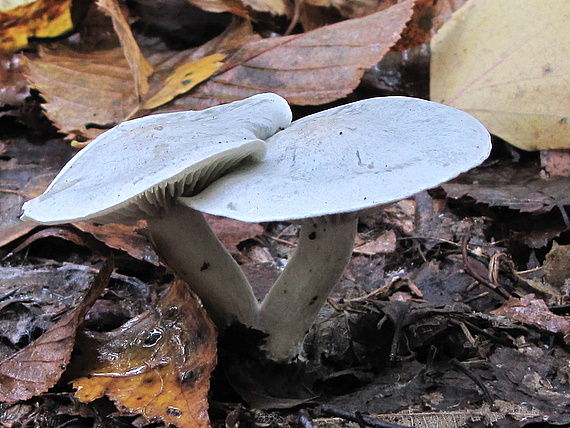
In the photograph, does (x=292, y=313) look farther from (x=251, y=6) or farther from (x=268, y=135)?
(x=251, y=6)

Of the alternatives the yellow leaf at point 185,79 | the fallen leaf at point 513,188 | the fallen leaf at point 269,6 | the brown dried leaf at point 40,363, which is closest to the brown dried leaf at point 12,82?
the yellow leaf at point 185,79

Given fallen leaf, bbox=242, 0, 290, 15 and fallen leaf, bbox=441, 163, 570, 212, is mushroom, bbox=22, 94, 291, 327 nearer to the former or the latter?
fallen leaf, bbox=441, 163, 570, 212

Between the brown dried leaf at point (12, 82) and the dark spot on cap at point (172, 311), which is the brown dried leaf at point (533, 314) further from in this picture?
the brown dried leaf at point (12, 82)

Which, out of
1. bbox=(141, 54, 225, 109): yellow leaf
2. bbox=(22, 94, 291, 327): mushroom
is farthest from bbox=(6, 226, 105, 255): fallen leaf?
bbox=(141, 54, 225, 109): yellow leaf

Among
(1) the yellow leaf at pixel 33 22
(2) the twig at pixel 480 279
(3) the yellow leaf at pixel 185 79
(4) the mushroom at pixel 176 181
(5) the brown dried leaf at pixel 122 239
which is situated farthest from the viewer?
(1) the yellow leaf at pixel 33 22

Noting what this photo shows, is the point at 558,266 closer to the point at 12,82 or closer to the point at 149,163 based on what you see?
the point at 149,163

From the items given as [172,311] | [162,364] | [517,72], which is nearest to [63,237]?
[172,311]
